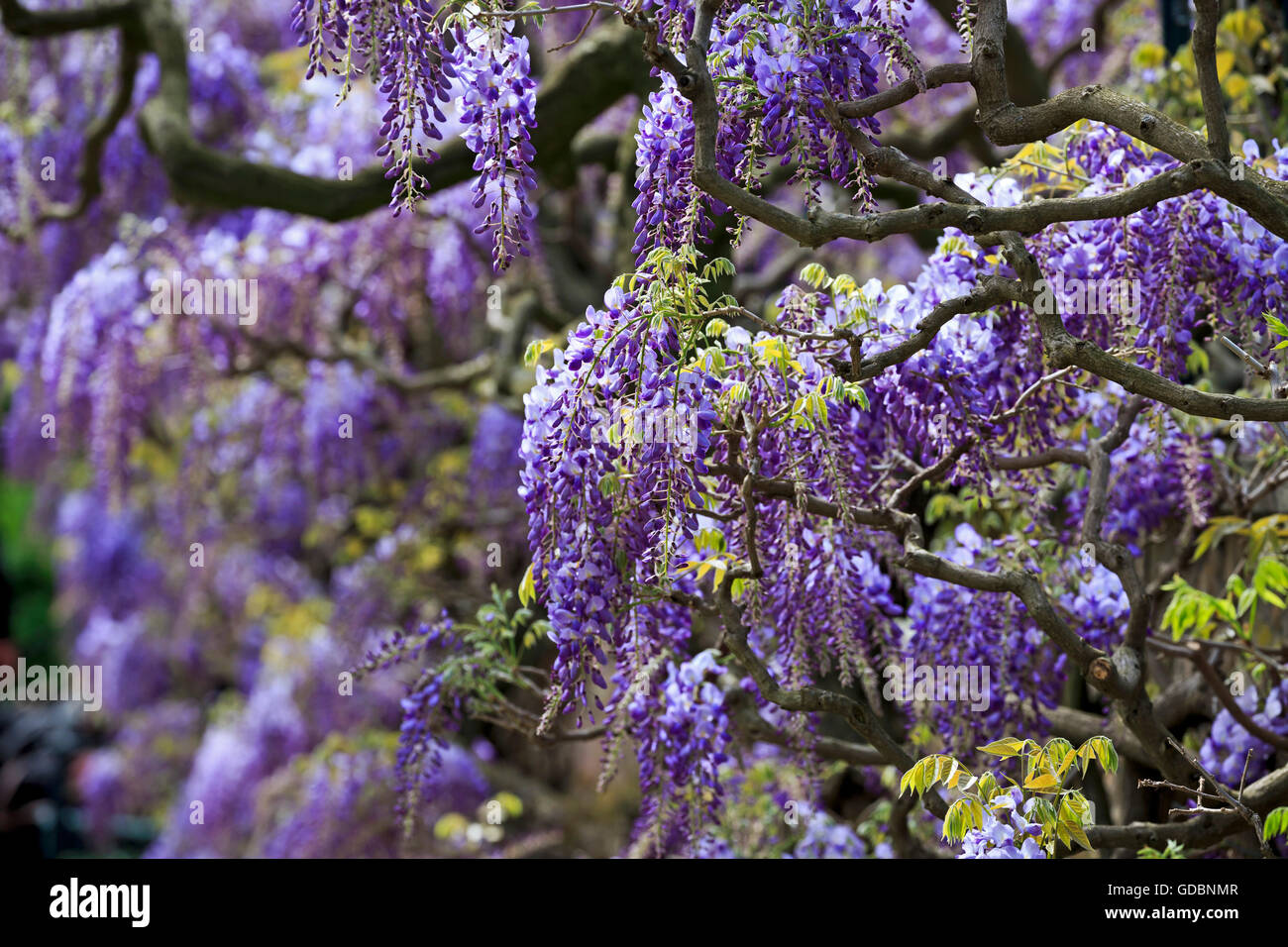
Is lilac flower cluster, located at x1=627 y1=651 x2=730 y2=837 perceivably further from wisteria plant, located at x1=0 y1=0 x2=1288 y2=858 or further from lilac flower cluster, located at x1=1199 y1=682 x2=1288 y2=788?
lilac flower cluster, located at x1=1199 y1=682 x2=1288 y2=788

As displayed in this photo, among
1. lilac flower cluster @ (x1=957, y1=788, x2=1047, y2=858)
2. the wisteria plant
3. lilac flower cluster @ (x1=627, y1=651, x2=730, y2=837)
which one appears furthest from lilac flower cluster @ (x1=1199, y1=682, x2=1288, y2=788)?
lilac flower cluster @ (x1=627, y1=651, x2=730, y2=837)

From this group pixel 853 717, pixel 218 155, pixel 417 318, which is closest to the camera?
pixel 853 717

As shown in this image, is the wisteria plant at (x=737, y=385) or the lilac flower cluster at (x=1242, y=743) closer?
the wisteria plant at (x=737, y=385)

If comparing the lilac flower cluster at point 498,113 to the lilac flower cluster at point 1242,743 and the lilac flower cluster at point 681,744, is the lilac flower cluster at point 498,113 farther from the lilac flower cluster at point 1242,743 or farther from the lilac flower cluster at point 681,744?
the lilac flower cluster at point 1242,743

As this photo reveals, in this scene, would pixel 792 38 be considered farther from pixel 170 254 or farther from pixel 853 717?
pixel 170 254

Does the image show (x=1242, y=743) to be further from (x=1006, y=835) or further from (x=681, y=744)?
(x=681, y=744)

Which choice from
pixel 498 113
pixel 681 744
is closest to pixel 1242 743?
pixel 681 744

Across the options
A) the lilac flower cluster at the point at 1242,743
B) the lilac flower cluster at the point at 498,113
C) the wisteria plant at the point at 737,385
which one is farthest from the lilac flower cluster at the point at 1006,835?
the lilac flower cluster at the point at 498,113

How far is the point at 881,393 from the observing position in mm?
2809

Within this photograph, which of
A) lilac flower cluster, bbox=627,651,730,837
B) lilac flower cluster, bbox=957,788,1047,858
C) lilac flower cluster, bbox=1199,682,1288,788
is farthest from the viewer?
lilac flower cluster, bbox=1199,682,1288,788

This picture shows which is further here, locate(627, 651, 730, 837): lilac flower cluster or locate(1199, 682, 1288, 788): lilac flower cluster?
locate(1199, 682, 1288, 788): lilac flower cluster

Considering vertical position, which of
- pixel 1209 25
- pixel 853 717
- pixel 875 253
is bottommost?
pixel 853 717
